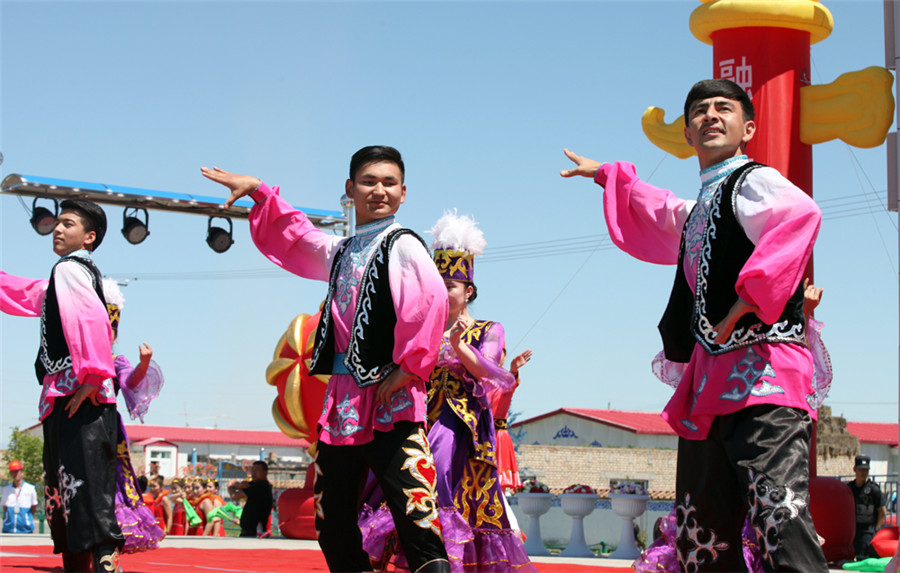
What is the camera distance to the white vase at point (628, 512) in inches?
355

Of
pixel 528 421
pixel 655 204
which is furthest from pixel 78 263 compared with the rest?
pixel 528 421

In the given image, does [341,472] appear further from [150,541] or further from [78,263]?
[150,541]

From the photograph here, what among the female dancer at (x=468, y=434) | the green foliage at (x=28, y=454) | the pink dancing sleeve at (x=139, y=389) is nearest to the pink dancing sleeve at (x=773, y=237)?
the female dancer at (x=468, y=434)

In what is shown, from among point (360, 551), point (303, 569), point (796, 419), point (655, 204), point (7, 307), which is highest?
point (655, 204)

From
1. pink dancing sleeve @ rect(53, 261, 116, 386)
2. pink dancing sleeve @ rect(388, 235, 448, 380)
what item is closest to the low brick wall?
pink dancing sleeve @ rect(53, 261, 116, 386)

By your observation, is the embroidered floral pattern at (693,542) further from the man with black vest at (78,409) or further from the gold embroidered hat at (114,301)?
the gold embroidered hat at (114,301)

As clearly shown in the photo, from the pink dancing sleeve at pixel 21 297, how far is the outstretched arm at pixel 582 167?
287 cm

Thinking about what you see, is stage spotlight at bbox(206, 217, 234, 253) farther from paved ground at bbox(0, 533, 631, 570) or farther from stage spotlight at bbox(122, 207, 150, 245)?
paved ground at bbox(0, 533, 631, 570)

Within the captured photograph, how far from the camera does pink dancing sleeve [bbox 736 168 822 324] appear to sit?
123 inches

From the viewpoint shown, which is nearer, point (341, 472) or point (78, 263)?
point (341, 472)

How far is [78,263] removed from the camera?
204 inches

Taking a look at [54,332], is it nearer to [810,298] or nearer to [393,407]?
[393,407]

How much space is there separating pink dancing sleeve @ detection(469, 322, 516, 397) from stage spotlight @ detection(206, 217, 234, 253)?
408 inches

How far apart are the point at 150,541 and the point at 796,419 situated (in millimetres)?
4065
